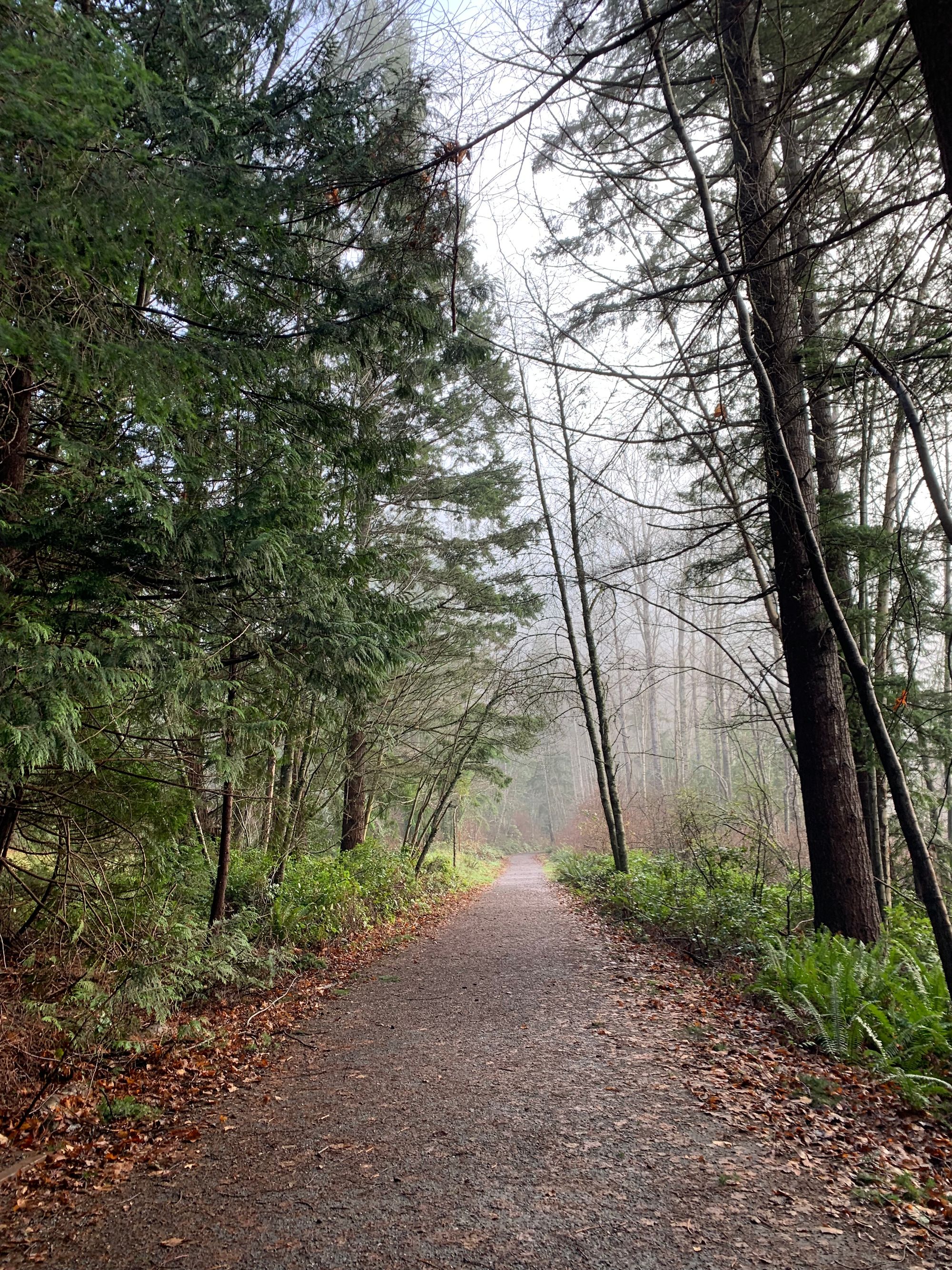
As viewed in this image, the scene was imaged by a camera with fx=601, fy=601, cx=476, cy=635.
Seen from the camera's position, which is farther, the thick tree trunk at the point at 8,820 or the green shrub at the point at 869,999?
the thick tree trunk at the point at 8,820

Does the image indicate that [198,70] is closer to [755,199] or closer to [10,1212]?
[755,199]

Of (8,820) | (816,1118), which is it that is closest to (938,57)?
(816,1118)

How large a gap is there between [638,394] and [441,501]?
6.71 meters

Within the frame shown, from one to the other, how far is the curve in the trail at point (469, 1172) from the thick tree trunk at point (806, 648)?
7.33 feet

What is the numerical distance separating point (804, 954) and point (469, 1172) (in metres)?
3.77

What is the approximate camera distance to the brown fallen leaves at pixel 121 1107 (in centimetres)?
292

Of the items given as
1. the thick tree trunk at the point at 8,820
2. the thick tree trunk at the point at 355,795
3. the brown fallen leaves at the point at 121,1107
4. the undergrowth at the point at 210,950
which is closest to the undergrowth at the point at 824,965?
the brown fallen leaves at the point at 121,1107

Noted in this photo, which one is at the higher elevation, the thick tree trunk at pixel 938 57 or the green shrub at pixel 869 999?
the thick tree trunk at pixel 938 57

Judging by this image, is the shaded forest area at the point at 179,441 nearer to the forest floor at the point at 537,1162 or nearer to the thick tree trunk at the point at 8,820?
the thick tree trunk at the point at 8,820

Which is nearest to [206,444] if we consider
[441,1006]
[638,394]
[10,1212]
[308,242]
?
[308,242]

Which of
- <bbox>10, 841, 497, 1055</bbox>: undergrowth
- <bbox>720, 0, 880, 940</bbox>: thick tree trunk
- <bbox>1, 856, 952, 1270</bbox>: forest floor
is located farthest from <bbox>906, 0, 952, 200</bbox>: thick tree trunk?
<bbox>10, 841, 497, 1055</bbox>: undergrowth

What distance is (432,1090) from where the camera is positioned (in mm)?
3809

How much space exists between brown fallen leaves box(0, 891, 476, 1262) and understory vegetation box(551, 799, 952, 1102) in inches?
159

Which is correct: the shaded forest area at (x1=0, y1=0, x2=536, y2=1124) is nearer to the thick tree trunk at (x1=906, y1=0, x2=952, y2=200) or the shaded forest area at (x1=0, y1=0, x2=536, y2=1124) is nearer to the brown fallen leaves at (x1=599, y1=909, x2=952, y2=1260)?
the thick tree trunk at (x1=906, y1=0, x2=952, y2=200)
